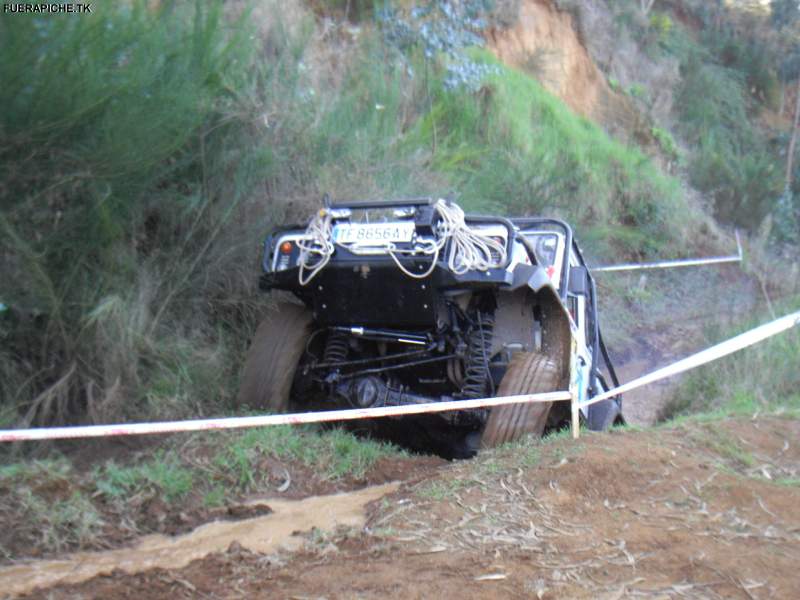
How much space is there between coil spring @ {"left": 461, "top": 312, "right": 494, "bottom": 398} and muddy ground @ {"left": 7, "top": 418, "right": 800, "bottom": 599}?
3.42ft

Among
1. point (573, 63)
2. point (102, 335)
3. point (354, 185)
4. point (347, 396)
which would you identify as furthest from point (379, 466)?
point (573, 63)

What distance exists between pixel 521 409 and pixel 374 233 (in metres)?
1.51

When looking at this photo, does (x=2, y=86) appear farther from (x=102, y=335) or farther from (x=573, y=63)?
(x=573, y=63)

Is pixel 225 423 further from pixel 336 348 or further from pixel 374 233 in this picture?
pixel 336 348

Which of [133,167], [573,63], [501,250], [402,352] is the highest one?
[573,63]

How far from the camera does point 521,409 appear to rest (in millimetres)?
6410

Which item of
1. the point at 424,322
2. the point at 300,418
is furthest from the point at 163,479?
the point at 424,322

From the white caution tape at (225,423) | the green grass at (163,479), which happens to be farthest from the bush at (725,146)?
the green grass at (163,479)

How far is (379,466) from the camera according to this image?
20.8 ft

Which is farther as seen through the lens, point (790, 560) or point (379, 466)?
point (379, 466)

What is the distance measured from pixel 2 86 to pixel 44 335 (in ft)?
5.31

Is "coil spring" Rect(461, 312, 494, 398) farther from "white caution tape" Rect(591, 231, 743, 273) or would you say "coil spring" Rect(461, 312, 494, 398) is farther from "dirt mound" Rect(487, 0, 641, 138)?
"dirt mound" Rect(487, 0, 641, 138)

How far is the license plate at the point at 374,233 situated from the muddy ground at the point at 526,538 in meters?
1.59

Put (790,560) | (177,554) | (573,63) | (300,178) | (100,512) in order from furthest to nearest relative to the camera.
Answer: (573,63) < (300,178) < (100,512) < (177,554) < (790,560)
